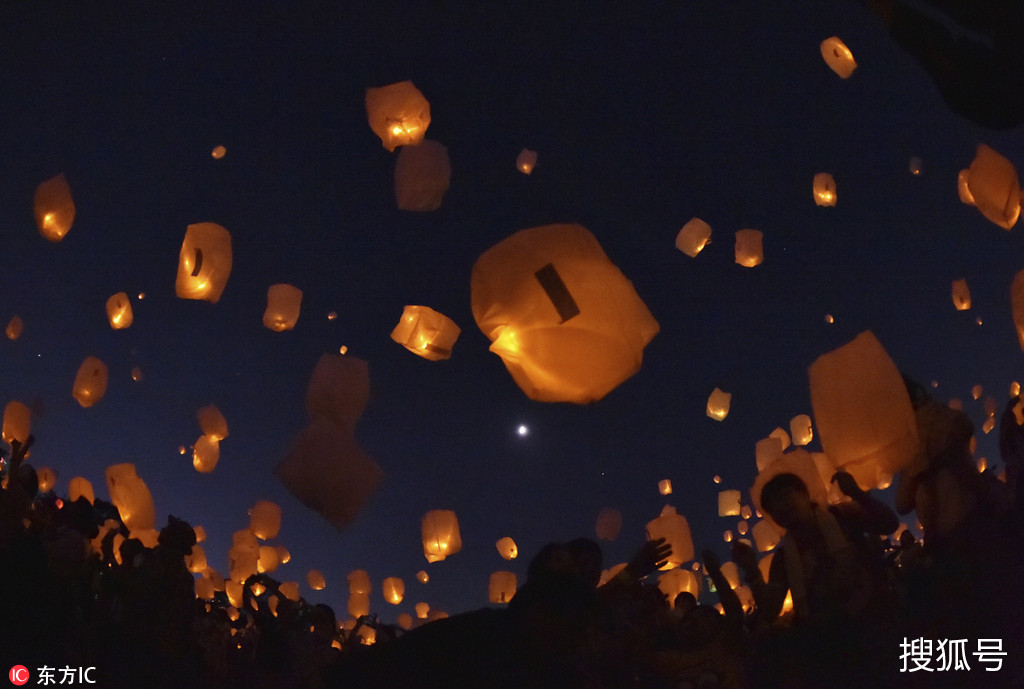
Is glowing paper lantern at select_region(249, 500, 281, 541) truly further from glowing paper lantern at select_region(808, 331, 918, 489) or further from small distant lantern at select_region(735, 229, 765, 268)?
glowing paper lantern at select_region(808, 331, 918, 489)

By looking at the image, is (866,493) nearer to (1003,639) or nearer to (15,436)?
(1003,639)

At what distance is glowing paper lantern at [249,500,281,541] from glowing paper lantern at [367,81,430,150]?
5.30m

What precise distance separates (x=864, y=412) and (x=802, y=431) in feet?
20.3

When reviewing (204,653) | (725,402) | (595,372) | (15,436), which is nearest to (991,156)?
(595,372)

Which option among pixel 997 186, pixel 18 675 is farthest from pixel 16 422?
pixel 997 186

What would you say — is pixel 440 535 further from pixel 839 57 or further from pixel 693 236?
pixel 839 57

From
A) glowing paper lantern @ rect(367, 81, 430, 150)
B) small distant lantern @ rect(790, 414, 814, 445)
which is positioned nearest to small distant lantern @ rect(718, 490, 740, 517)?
small distant lantern @ rect(790, 414, 814, 445)

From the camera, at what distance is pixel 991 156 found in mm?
4105

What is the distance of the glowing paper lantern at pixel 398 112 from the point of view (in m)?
5.16

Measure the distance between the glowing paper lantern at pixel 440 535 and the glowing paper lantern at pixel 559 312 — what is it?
515 cm

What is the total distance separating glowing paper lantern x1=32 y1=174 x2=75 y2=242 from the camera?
5.29m

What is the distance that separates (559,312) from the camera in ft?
9.82

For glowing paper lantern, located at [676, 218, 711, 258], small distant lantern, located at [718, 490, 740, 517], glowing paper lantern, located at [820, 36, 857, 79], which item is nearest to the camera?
glowing paper lantern, located at [820, 36, 857, 79]

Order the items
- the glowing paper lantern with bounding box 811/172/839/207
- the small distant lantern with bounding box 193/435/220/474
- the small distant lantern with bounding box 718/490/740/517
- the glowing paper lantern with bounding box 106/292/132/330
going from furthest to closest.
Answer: the small distant lantern with bounding box 718/490/740/517
the small distant lantern with bounding box 193/435/220/474
the glowing paper lantern with bounding box 811/172/839/207
the glowing paper lantern with bounding box 106/292/132/330
